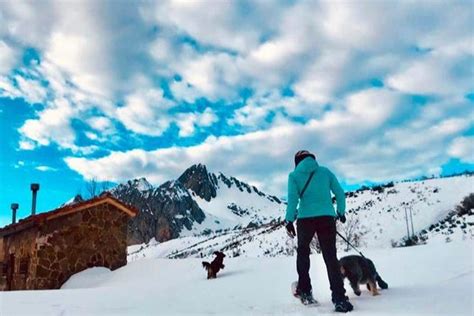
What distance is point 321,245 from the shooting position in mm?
4992

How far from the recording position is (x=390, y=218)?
24828mm

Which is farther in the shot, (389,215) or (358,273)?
(389,215)

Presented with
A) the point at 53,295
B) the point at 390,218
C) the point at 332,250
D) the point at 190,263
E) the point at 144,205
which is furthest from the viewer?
the point at 144,205

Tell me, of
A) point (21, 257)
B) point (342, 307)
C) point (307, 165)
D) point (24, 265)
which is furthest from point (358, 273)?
point (21, 257)

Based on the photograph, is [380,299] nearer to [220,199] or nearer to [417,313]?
[417,313]

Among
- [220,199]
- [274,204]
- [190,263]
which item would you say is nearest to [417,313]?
[190,263]

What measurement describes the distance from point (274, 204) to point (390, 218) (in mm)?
115938

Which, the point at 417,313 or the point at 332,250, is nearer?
the point at 417,313

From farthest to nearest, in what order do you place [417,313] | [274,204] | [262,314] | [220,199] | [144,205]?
[274,204], [220,199], [144,205], [262,314], [417,313]

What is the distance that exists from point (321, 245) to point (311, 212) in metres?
0.40

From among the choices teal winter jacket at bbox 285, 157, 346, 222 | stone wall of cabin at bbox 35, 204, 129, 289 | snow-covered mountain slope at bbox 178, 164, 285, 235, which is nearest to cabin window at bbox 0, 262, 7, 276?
stone wall of cabin at bbox 35, 204, 129, 289

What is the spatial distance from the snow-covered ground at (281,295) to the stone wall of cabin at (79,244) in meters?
4.59

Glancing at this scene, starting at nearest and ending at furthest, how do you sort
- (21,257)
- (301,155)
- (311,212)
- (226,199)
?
(311,212)
(301,155)
(21,257)
(226,199)

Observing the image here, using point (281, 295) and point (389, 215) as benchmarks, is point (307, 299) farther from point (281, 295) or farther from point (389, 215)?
point (389, 215)
